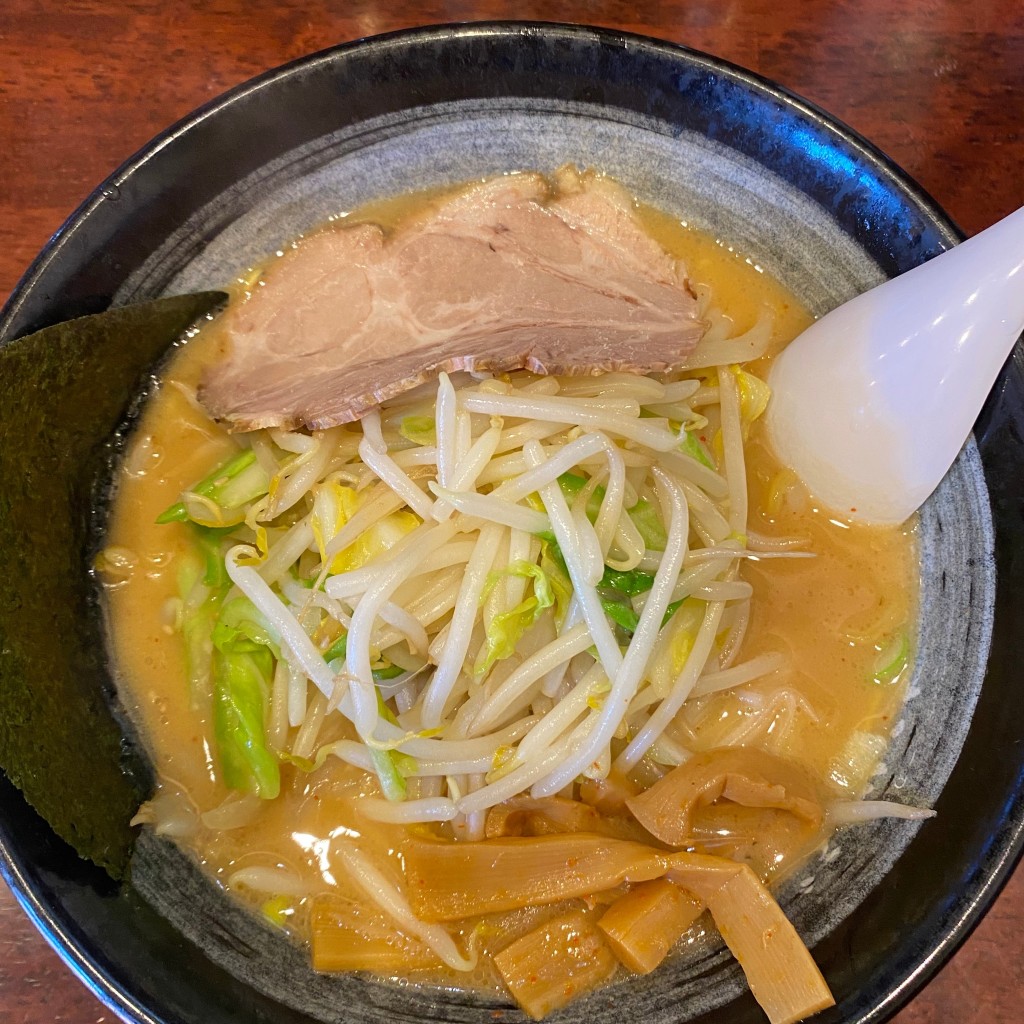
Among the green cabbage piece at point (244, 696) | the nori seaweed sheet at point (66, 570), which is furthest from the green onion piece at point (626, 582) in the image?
the nori seaweed sheet at point (66, 570)

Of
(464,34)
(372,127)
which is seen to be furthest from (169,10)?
(464,34)

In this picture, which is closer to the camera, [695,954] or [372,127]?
[695,954]

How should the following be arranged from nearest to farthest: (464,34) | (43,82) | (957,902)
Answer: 1. (957,902)
2. (464,34)
3. (43,82)

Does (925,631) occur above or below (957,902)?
above

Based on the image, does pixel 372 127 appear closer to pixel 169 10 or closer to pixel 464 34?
pixel 464 34

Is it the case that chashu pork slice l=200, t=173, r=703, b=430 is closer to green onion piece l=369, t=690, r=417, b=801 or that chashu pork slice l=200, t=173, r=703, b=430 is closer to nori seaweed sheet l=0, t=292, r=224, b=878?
nori seaweed sheet l=0, t=292, r=224, b=878

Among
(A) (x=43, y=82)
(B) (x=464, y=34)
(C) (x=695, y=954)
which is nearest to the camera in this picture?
(C) (x=695, y=954)

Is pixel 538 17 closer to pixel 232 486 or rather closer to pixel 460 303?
pixel 460 303
